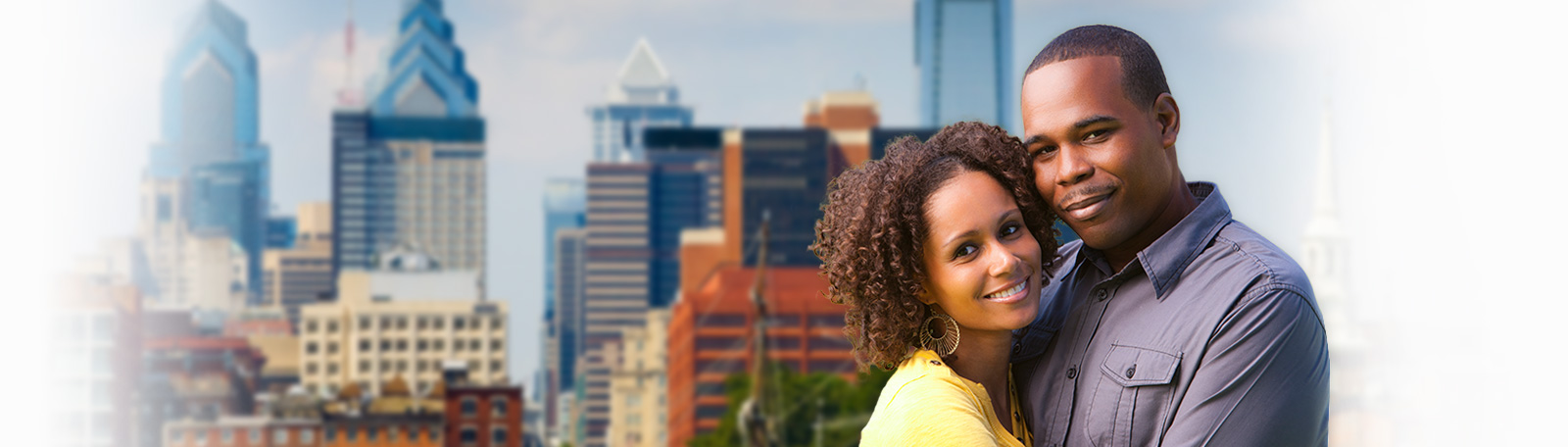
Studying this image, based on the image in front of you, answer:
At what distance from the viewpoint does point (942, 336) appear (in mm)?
2256

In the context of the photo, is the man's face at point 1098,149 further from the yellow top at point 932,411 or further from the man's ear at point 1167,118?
the yellow top at point 932,411

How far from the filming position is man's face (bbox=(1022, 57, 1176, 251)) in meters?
2.09

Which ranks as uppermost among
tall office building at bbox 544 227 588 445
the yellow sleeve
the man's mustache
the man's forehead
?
the man's forehead

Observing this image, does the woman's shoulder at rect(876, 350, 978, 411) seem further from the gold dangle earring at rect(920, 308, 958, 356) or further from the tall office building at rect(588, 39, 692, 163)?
the tall office building at rect(588, 39, 692, 163)

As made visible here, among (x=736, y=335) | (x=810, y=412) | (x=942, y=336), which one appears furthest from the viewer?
(x=736, y=335)

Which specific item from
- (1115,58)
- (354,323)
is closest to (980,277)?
(1115,58)

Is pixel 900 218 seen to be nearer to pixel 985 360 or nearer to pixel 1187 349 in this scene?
pixel 985 360

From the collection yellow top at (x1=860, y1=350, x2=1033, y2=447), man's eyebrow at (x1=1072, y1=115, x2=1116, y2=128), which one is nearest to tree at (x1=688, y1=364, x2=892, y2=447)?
yellow top at (x1=860, y1=350, x2=1033, y2=447)

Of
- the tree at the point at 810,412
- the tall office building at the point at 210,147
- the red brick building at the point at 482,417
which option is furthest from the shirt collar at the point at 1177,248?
the tall office building at the point at 210,147

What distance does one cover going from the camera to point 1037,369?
7.55ft

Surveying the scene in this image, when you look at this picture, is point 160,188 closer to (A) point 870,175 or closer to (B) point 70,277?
(B) point 70,277

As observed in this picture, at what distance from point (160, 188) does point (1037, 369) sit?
5174 inches

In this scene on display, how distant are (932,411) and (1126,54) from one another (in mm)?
658

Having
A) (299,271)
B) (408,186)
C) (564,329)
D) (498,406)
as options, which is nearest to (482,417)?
(498,406)
